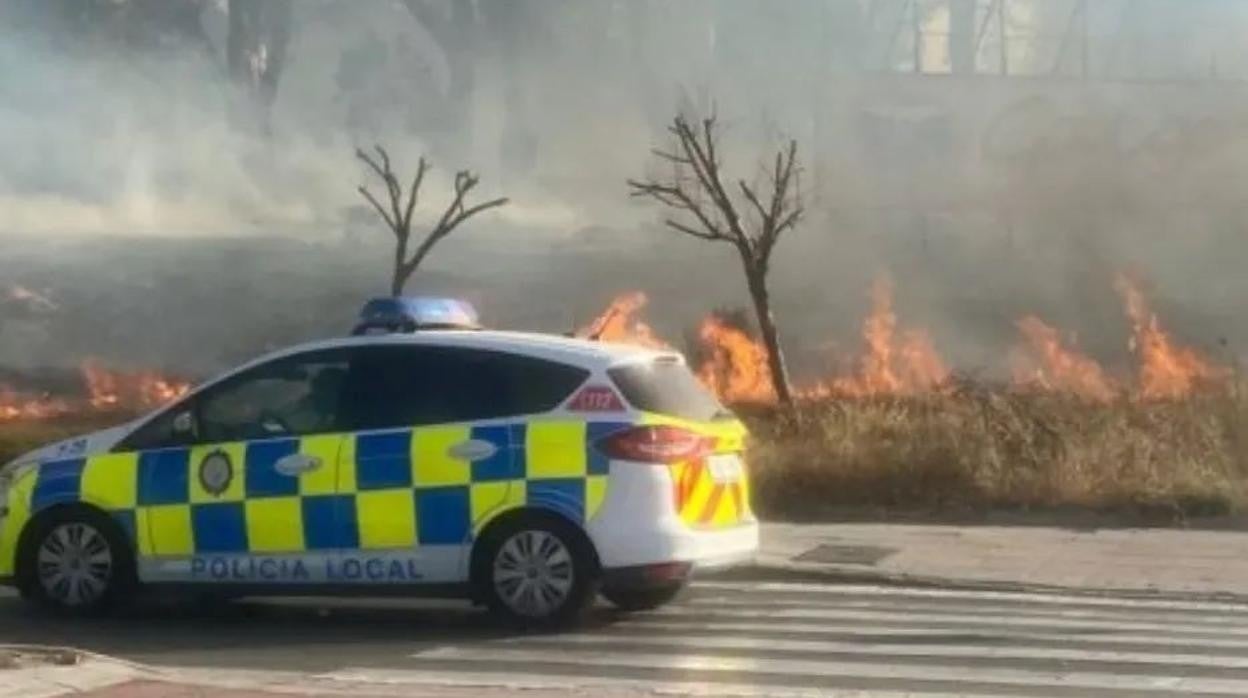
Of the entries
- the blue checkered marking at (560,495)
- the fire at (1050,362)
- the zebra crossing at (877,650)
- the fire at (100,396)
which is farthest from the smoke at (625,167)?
the blue checkered marking at (560,495)

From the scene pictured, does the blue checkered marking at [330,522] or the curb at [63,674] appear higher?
the blue checkered marking at [330,522]

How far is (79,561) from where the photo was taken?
11945 millimetres

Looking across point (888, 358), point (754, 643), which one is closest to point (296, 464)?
point (754, 643)

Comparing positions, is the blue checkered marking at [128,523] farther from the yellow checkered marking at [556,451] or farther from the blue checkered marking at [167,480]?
the yellow checkered marking at [556,451]

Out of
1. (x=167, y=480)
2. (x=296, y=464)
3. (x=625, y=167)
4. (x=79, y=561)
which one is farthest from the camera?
(x=625, y=167)

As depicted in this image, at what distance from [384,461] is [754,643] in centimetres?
191

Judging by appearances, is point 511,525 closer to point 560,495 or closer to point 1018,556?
point 560,495

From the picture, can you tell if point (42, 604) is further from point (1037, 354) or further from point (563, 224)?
point (563, 224)

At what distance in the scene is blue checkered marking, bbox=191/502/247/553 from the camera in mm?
11719

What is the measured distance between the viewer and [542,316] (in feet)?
108

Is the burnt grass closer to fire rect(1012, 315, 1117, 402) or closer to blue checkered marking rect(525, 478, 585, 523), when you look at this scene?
fire rect(1012, 315, 1117, 402)

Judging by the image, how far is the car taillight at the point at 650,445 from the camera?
1130 cm

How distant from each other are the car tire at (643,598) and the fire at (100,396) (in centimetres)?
1282

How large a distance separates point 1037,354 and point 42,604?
66.5ft
